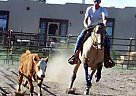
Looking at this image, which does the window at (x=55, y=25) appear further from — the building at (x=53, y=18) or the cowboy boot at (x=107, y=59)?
the cowboy boot at (x=107, y=59)

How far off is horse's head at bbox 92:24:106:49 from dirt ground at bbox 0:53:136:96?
1384mm

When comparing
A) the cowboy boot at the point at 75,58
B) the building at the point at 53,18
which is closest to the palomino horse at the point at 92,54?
the cowboy boot at the point at 75,58

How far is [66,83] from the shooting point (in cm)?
1158

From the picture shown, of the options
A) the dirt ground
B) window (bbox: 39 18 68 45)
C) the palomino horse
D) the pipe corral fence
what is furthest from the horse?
window (bbox: 39 18 68 45)

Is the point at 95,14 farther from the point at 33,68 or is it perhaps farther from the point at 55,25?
the point at 55,25

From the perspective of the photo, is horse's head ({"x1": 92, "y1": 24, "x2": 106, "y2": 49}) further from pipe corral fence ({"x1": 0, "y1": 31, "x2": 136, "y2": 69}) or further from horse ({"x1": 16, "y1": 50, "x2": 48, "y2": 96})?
pipe corral fence ({"x1": 0, "y1": 31, "x2": 136, "y2": 69})

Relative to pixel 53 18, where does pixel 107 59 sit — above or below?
below

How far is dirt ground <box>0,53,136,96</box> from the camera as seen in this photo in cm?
976

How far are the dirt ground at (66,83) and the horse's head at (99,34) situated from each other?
1.38 meters

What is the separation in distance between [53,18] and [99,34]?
2062 centimetres

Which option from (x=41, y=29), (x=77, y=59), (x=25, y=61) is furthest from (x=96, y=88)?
(x=41, y=29)

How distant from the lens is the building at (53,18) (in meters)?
29.3

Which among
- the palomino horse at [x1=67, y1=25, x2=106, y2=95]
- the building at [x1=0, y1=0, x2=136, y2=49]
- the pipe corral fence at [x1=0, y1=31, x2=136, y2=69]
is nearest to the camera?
the palomino horse at [x1=67, y1=25, x2=106, y2=95]

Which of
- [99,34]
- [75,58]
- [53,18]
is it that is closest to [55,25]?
[53,18]
